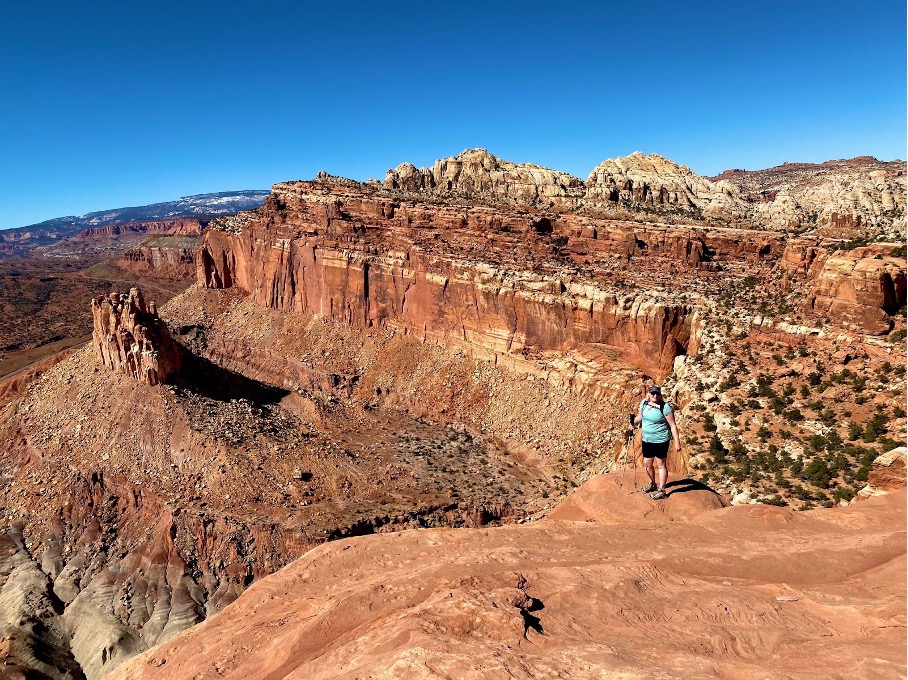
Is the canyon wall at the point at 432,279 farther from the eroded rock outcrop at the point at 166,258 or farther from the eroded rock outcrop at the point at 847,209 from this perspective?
the eroded rock outcrop at the point at 166,258

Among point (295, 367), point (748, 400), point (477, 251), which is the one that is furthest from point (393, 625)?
point (295, 367)

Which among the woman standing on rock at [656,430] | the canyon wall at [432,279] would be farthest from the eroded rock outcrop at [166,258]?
the woman standing on rock at [656,430]

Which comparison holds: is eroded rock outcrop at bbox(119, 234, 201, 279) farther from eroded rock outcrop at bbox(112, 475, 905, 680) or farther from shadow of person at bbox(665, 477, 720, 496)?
shadow of person at bbox(665, 477, 720, 496)

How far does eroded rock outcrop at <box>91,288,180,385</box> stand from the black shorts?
135ft

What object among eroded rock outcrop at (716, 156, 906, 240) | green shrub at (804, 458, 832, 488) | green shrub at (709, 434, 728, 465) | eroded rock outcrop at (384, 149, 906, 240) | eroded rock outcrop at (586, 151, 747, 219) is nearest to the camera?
green shrub at (804, 458, 832, 488)

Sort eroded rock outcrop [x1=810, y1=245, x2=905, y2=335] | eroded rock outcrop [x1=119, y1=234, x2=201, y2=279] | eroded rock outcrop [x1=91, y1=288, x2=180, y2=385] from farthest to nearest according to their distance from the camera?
1. eroded rock outcrop [x1=119, y1=234, x2=201, y2=279]
2. eroded rock outcrop [x1=91, y1=288, x2=180, y2=385]
3. eroded rock outcrop [x1=810, y1=245, x2=905, y2=335]

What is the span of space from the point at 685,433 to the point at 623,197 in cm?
5047

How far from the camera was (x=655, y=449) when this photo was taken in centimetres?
1641

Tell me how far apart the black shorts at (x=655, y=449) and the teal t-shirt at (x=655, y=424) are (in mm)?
107

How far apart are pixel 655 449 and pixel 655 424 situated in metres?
0.87

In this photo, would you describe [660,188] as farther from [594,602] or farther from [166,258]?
[166,258]

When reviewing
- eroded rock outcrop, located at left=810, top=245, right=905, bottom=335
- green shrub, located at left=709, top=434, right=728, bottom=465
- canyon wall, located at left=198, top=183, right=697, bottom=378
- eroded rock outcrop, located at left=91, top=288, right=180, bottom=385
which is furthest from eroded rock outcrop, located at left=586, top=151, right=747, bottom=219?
eroded rock outcrop, located at left=91, top=288, right=180, bottom=385

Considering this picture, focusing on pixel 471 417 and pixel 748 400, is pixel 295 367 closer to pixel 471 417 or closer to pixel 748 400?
pixel 471 417

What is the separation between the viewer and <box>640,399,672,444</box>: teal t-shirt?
52.9 ft
